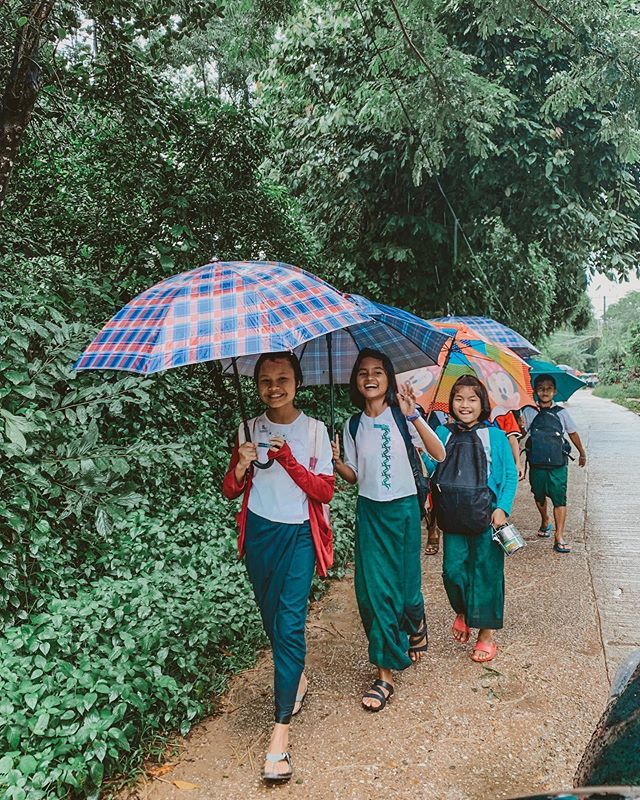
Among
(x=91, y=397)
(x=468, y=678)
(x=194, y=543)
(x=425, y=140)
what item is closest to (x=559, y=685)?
(x=468, y=678)

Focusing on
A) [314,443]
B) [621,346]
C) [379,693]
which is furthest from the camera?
[621,346]

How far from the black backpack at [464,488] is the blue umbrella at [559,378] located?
101 inches

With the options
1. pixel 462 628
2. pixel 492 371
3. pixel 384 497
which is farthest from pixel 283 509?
pixel 492 371

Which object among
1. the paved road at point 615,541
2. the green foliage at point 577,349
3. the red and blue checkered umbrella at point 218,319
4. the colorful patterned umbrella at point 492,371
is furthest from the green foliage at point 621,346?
the red and blue checkered umbrella at point 218,319

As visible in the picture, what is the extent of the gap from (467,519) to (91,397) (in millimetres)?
2342

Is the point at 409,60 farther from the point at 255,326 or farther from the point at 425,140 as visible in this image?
the point at 255,326

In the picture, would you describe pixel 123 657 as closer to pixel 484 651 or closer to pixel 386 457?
pixel 386 457

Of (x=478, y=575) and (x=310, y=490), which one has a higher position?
(x=310, y=490)

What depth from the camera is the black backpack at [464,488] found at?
12.5 feet

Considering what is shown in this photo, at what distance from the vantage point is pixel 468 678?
364 cm

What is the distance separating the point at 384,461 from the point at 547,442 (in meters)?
3.36

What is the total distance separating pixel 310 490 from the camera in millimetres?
2992

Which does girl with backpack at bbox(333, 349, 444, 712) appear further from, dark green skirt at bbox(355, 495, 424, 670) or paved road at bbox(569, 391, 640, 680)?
paved road at bbox(569, 391, 640, 680)

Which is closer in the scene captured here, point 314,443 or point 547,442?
point 314,443
